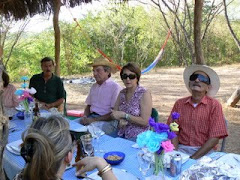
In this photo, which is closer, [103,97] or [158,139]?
[158,139]

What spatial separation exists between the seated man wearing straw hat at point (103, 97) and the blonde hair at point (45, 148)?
169 centimetres

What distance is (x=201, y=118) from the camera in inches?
80.8

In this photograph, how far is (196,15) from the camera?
3.27m

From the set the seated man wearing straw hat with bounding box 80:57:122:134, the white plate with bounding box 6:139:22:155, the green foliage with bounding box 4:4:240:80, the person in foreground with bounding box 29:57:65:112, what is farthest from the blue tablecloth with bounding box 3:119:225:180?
the green foliage with bounding box 4:4:240:80

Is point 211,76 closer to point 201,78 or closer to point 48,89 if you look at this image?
point 201,78

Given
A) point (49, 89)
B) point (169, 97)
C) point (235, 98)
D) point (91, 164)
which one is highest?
point (49, 89)

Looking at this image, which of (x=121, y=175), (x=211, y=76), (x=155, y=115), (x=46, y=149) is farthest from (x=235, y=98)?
(x=46, y=149)

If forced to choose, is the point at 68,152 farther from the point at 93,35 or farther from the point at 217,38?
the point at 217,38

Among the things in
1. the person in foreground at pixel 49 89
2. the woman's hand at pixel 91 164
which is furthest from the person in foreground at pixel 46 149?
the person in foreground at pixel 49 89

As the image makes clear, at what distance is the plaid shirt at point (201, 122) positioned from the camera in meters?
2.00

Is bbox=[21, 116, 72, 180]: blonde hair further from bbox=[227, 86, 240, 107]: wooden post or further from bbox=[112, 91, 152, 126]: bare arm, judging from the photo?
bbox=[227, 86, 240, 107]: wooden post

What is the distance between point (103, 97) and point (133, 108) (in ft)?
2.15

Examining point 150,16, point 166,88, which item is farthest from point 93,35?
point 166,88

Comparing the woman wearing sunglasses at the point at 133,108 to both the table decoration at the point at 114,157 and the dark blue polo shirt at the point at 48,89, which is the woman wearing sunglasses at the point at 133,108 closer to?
the table decoration at the point at 114,157
